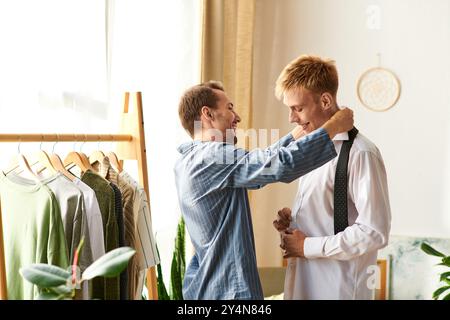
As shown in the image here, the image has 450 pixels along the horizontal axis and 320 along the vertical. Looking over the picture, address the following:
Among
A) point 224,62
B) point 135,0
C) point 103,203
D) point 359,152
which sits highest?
point 135,0

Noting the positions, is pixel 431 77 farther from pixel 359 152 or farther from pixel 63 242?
pixel 63 242

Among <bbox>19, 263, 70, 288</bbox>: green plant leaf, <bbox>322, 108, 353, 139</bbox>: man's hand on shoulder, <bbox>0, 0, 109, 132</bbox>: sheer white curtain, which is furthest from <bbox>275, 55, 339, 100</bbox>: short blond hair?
<bbox>0, 0, 109, 132</bbox>: sheer white curtain

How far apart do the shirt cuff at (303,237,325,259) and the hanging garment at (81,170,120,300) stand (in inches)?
23.7

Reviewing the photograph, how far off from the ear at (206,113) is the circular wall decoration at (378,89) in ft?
7.88

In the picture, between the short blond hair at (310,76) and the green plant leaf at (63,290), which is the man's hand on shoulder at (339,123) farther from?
the green plant leaf at (63,290)

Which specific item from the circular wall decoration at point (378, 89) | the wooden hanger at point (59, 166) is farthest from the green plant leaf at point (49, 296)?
the circular wall decoration at point (378, 89)

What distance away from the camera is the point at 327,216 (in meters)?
1.79

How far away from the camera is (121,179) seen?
7.14 ft

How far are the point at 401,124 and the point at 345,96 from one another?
0.38 m

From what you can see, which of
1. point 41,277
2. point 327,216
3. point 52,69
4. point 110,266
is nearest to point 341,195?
point 327,216

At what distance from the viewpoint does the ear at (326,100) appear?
1.84m

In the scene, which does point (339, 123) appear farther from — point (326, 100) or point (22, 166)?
point (22, 166)
